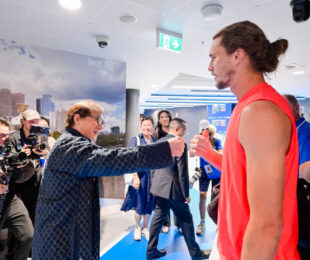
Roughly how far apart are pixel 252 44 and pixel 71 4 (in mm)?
2760

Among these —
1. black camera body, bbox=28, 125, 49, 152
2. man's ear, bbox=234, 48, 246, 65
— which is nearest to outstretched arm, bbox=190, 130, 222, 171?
man's ear, bbox=234, 48, 246, 65

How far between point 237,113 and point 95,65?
4.73m

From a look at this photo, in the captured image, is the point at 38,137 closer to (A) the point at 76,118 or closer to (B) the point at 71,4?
(A) the point at 76,118

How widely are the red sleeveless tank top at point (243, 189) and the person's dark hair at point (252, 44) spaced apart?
123 millimetres

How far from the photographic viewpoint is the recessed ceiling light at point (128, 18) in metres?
3.15

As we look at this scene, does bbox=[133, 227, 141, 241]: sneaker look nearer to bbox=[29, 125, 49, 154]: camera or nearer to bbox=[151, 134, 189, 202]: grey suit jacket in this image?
bbox=[151, 134, 189, 202]: grey suit jacket

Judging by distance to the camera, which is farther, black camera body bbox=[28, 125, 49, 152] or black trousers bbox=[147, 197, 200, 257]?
black trousers bbox=[147, 197, 200, 257]

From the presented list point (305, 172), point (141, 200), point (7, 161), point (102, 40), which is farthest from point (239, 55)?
point (102, 40)

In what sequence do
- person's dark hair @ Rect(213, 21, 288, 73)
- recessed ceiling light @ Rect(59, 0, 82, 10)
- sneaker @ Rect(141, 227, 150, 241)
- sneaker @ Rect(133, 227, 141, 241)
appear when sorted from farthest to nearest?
1. sneaker @ Rect(141, 227, 150, 241)
2. sneaker @ Rect(133, 227, 141, 241)
3. recessed ceiling light @ Rect(59, 0, 82, 10)
4. person's dark hair @ Rect(213, 21, 288, 73)

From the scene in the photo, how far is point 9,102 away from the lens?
4.12 metres

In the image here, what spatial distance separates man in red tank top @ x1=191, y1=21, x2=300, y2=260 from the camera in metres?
0.68

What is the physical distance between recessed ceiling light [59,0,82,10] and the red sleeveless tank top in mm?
2801

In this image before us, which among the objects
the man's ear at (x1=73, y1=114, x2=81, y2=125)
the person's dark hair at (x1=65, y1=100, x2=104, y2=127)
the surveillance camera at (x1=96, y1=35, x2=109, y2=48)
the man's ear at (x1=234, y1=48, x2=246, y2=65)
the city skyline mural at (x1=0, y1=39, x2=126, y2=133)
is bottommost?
the man's ear at (x1=73, y1=114, x2=81, y2=125)

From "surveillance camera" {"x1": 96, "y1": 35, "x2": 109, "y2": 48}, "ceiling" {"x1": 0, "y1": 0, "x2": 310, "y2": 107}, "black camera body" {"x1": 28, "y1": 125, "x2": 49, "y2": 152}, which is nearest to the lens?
"black camera body" {"x1": 28, "y1": 125, "x2": 49, "y2": 152}
